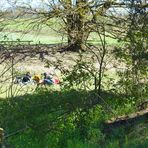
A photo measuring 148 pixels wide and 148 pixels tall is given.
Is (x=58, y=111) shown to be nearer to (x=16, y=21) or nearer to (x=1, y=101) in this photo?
(x=1, y=101)

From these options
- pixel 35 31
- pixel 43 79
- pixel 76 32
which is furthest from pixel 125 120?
pixel 43 79

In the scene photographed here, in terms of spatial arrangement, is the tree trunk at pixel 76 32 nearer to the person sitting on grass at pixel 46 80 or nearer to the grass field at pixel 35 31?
the grass field at pixel 35 31

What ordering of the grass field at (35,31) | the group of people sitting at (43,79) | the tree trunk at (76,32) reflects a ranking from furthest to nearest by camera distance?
the group of people sitting at (43,79), the grass field at (35,31), the tree trunk at (76,32)

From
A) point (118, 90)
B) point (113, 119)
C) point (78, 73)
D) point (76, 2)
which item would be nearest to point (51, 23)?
point (76, 2)

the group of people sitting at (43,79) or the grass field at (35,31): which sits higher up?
the grass field at (35,31)

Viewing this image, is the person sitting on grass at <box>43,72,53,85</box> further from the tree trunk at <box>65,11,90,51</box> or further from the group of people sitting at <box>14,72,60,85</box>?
the tree trunk at <box>65,11,90,51</box>

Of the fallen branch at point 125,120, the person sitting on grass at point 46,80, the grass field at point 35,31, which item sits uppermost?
the grass field at point 35,31

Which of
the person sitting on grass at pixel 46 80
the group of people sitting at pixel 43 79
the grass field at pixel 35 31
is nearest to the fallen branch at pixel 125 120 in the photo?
the grass field at pixel 35 31

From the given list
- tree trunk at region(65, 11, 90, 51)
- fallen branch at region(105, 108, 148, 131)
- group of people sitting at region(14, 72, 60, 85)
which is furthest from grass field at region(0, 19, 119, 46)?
fallen branch at region(105, 108, 148, 131)

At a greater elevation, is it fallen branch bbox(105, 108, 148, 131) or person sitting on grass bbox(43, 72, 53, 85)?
person sitting on grass bbox(43, 72, 53, 85)

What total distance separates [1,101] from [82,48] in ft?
6.57

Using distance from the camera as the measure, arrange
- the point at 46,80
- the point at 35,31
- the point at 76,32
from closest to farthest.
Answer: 1. the point at 76,32
2. the point at 35,31
3. the point at 46,80

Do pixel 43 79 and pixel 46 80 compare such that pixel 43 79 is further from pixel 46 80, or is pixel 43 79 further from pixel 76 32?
pixel 76 32

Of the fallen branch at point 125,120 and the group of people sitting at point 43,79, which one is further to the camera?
the group of people sitting at point 43,79
